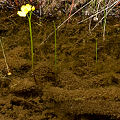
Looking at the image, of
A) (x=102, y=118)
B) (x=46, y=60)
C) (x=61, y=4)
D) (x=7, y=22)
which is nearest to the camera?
(x=102, y=118)

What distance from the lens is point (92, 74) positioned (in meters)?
1.48

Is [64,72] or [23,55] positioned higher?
[23,55]

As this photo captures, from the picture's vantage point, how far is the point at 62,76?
1461mm

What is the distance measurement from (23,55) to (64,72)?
377 mm

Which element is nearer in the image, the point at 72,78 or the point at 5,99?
the point at 5,99

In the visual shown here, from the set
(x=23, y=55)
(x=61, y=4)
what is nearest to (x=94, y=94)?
(x=23, y=55)

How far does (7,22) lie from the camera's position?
2193 mm

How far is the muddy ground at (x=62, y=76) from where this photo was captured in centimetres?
120

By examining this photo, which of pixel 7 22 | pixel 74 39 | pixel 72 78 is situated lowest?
pixel 72 78

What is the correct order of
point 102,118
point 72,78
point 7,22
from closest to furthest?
point 102,118, point 72,78, point 7,22

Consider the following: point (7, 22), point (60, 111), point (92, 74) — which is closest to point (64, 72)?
point (92, 74)

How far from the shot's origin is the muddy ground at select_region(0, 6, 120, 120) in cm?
120

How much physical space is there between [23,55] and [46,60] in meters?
0.19

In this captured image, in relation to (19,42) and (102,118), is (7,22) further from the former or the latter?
(102,118)
